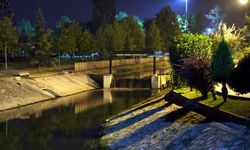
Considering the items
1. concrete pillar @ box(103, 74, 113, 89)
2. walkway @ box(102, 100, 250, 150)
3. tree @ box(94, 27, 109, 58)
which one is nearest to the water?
walkway @ box(102, 100, 250, 150)

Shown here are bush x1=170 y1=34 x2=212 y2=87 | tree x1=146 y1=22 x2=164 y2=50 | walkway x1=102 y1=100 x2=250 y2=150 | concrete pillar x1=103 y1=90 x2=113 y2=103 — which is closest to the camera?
walkway x1=102 y1=100 x2=250 y2=150

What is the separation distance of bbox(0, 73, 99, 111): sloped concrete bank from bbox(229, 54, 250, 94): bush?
35.7 metres

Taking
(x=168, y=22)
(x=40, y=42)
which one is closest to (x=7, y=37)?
(x=40, y=42)

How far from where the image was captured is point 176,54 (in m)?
53.4

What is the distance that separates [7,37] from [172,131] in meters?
59.0

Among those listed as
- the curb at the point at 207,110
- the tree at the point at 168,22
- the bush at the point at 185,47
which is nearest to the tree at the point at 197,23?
the tree at the point at 168,22

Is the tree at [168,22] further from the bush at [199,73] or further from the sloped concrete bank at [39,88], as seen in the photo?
the bush at [199,73]

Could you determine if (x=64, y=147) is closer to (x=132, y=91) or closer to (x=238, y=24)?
(x=132, y=91)

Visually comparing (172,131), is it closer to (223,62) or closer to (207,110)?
(207,110)

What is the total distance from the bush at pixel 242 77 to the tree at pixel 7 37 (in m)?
59.3

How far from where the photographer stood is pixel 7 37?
83250mm

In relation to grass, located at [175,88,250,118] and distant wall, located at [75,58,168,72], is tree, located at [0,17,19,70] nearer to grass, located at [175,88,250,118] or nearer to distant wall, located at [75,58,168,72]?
distant wall, located at [75,58,168,72]

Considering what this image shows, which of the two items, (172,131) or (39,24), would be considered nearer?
(172,131)

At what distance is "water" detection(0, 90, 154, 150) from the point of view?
122ft
